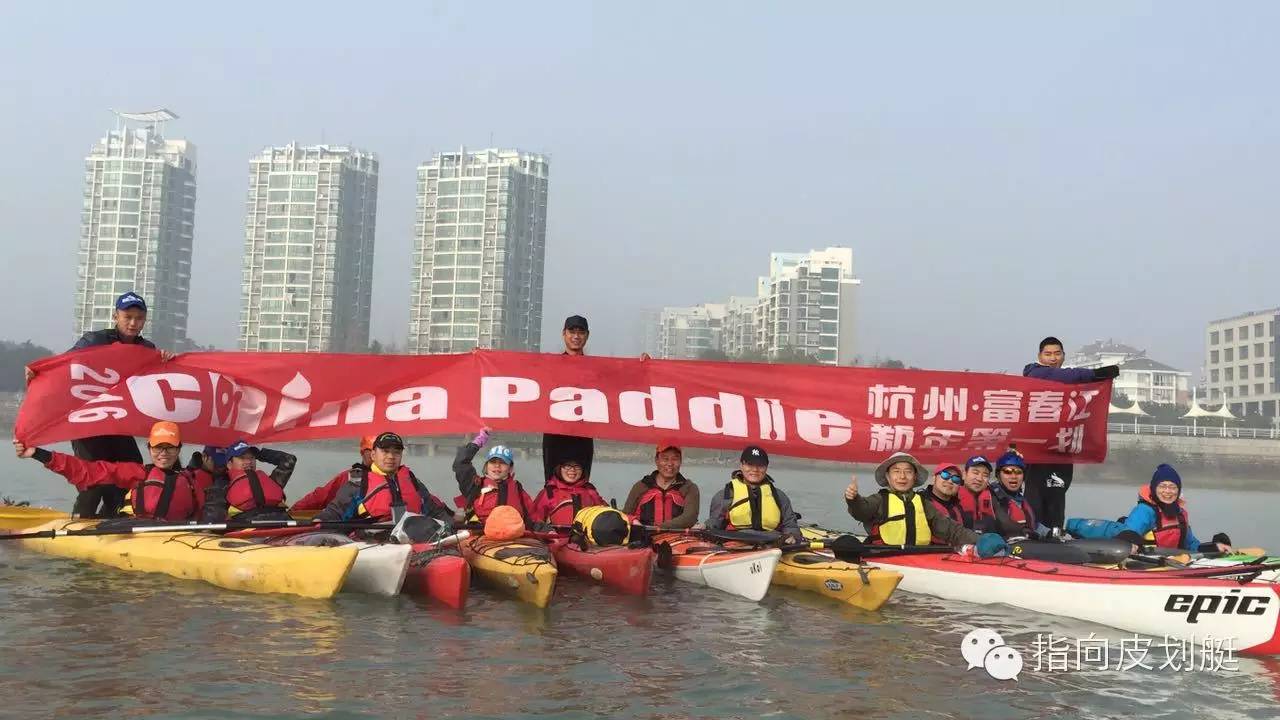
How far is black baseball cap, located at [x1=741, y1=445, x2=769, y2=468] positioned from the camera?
11258 millimetres

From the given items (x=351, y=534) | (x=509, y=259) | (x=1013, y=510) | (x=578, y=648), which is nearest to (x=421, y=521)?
(x=351, y=534)

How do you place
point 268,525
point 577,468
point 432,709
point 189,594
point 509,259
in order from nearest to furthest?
point 432,709 → point 189,594 → point 268,525 → point 577,468 → point 509,259

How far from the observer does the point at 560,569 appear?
10969 millimetres

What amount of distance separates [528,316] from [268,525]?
302ft

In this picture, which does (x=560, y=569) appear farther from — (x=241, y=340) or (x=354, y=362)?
(x=241, y=340)

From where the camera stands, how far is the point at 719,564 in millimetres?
10562

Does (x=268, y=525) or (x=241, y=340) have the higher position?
(x=241, y=340)

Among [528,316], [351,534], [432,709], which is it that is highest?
[528,316]

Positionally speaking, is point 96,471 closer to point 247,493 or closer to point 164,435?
point 164,435

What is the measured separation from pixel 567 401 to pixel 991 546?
15.0ft

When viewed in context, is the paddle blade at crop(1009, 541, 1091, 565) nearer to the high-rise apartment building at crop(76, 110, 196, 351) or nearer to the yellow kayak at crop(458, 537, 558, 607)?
the yellow kayak at crop(458, 537, 558, 607)

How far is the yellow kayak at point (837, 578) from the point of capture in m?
10.1

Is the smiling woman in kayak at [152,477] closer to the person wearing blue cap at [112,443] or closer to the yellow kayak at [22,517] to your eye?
the person wearing blue cap at [112,443]

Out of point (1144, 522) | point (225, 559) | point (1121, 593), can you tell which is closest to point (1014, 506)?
point (1144, 522)
